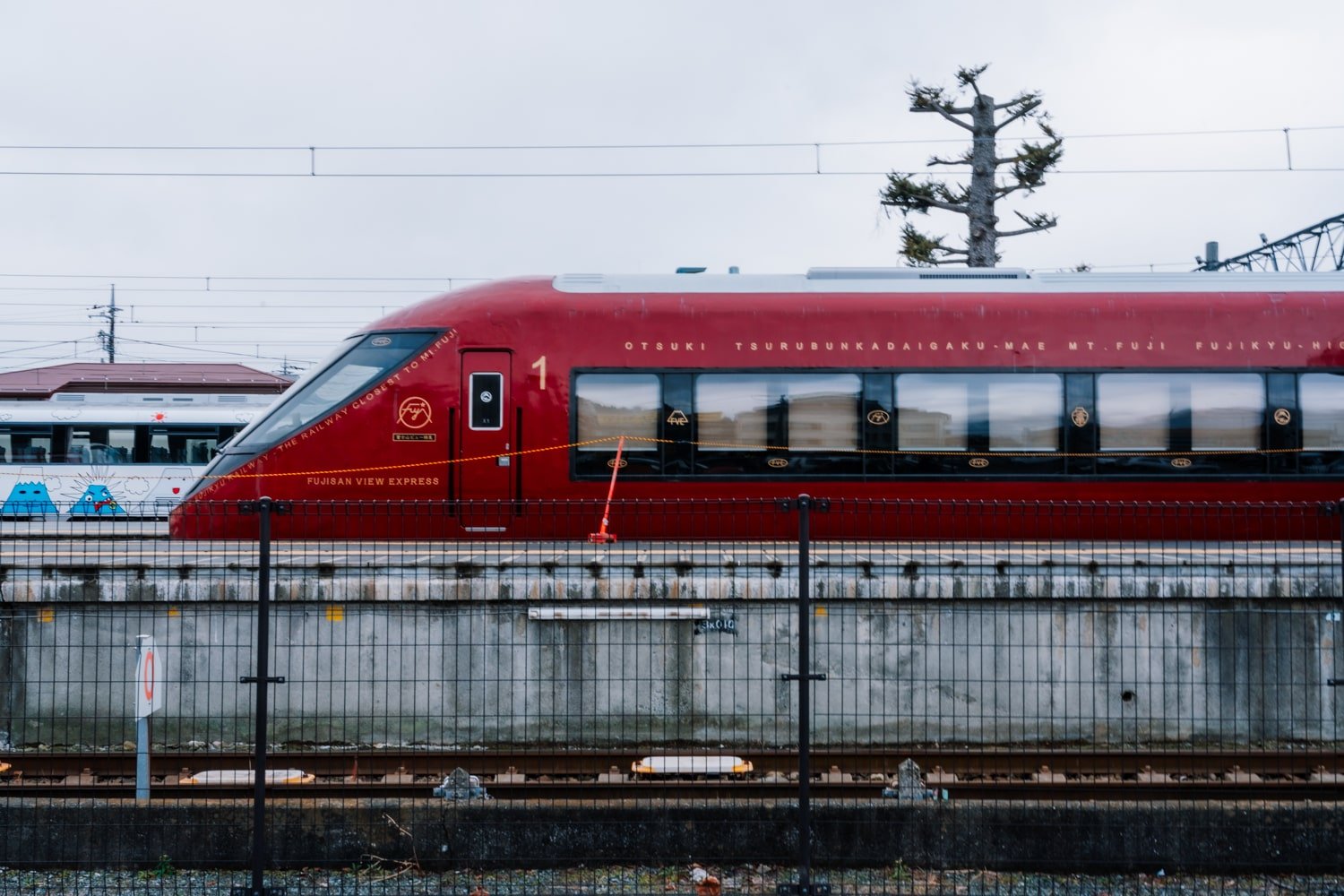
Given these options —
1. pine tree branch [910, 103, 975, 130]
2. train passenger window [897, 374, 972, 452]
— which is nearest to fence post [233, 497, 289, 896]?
train passenger window [897, 374, 972, 452]

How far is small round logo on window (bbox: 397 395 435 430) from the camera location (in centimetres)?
1191

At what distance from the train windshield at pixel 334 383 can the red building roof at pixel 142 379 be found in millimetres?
19437

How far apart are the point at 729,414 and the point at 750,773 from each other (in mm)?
4885

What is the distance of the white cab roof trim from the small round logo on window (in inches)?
81.2

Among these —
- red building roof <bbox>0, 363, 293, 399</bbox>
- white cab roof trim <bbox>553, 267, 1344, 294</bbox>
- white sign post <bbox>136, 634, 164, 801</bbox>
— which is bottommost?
white sign post <bbox>136, 634, 164, 801</bbox>

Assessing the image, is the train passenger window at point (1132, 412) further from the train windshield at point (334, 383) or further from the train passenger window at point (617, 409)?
the train windshield at point (334, 383)

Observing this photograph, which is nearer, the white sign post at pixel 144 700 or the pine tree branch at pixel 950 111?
the white sign post at pixel 144 700

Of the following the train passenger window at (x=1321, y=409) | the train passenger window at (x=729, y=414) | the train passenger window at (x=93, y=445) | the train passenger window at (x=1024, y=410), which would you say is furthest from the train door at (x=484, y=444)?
the train passenger window at (x=93, y=445)

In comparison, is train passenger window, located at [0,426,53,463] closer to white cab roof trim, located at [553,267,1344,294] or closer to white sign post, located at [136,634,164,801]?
white cab roof trim, located at [553,267,1344,294]

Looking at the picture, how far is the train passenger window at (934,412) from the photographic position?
12.0 metres

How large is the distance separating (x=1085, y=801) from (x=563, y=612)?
4.06 meters

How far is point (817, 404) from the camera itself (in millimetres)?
12055

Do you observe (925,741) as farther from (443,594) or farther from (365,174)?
(365,174)

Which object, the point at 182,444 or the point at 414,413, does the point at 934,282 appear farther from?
the point at 182,444
